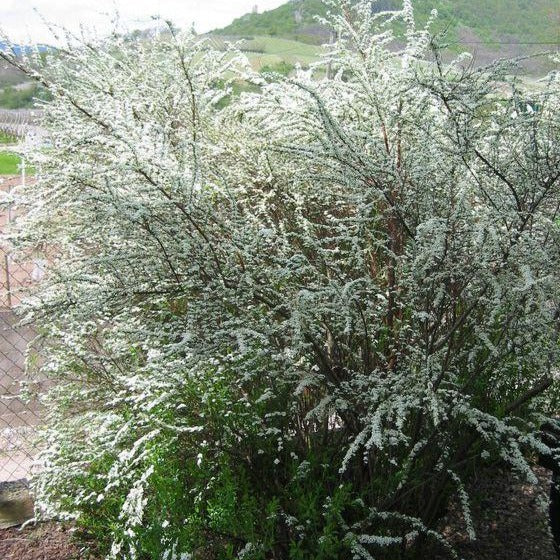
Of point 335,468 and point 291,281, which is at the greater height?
point 291,281

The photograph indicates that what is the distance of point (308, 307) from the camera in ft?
7.88

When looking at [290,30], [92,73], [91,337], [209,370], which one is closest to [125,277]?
[209,370]

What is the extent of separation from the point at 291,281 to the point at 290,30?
615 inches

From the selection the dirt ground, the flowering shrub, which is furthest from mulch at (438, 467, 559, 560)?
the dirt ground

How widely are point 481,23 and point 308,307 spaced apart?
7210mm

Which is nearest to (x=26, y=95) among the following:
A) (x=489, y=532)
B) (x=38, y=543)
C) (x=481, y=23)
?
(x=38, y=543)

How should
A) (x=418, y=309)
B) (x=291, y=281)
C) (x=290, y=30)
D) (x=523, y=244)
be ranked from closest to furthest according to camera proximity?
(x=523, y=244) → (x=418, y=309) → (x=291, y=281) → (x=290, y=30)

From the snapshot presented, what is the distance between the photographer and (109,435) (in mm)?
2814

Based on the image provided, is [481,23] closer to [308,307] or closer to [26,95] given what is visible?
[26,95]

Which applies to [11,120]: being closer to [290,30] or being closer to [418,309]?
[290,30]

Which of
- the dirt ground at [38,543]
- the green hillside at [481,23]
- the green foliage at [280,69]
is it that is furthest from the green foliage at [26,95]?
the dirt ground at [38,543]

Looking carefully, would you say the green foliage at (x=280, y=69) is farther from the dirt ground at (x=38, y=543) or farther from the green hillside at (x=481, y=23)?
the dirt ground at (x=38, y=543)

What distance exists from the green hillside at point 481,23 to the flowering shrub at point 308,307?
3.40ft

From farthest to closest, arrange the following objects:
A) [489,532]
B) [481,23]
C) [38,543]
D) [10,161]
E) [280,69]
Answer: [10,161] → [481,23] → [280,69] → [38,543] → [489,532]
